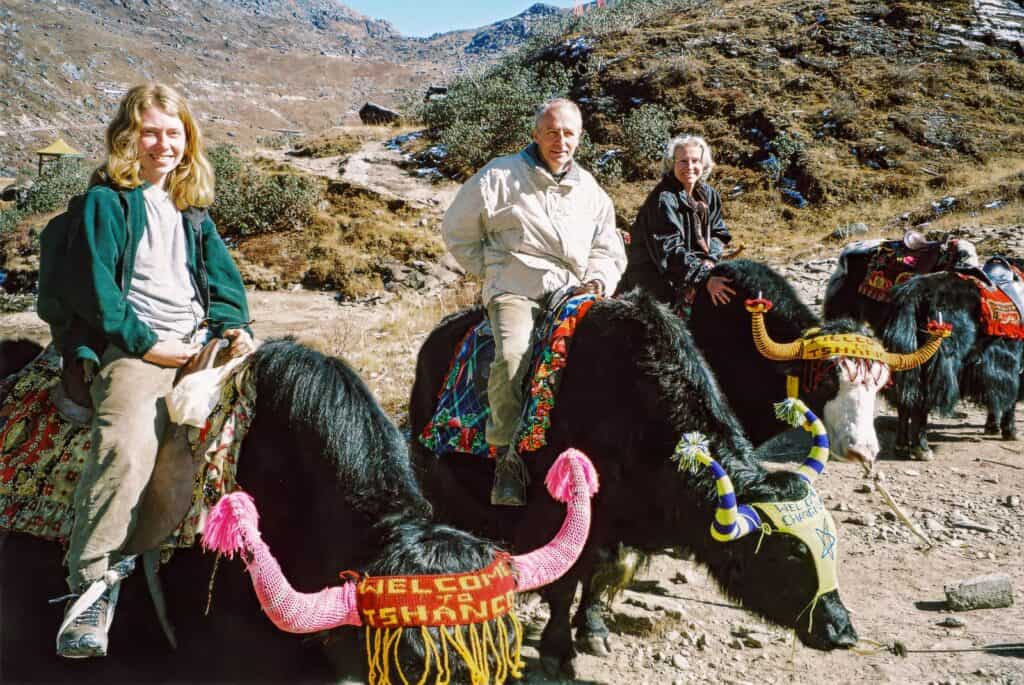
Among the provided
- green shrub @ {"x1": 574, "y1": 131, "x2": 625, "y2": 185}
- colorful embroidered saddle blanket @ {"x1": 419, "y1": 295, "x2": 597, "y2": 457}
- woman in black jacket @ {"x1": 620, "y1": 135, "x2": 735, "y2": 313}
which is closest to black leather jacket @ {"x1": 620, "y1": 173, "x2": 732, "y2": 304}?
woman in black jacket @ {"x1": 620, "y1": 135, "x2": 735, "y2": 313}

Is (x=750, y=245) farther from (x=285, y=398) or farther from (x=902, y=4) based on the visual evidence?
(x=902, y=4)

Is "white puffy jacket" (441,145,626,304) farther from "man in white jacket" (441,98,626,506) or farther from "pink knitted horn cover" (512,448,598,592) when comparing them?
"pink knitted horn cover" (512,448,598,592)

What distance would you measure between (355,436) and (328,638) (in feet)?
1.92

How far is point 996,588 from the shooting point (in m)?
3.80

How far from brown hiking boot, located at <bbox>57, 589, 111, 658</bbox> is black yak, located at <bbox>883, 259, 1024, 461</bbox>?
5886 millimetres

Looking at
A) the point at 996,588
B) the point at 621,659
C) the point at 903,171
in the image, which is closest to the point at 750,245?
the point at 903,171

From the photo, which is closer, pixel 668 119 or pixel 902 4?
pixel 668 119

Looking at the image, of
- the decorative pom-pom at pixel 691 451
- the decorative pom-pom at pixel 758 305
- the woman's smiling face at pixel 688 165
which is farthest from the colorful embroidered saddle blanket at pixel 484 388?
the woman's smiling face at pixel 688 165

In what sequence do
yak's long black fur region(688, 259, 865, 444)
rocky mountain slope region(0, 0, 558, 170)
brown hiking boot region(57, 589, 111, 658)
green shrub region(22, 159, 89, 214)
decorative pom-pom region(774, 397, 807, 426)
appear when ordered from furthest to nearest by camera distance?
rocky mountain slope region(0, 0, 558, 170)
green shrub region(22, 159, 89, 214)
yak's long black fur region(688, 259, 865, 444)
decorative pom-pom region(774, 397, 807, 426)
brown hiking boot region(57, 589, 111, 658)

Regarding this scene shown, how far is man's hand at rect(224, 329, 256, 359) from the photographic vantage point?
2.33 metres

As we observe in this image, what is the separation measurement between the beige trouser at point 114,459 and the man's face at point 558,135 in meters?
1.91

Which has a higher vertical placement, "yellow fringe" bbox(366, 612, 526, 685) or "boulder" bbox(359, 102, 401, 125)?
"boulder" bbox(359, 102, 401, 125)

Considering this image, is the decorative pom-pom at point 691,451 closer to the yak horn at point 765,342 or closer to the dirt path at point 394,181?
the yak horn at point 765,342

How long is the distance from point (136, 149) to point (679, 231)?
3.32 meters
